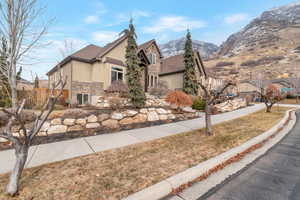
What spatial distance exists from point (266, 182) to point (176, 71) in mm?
19526

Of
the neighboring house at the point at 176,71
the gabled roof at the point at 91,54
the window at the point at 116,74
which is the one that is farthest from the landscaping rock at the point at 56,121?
the neighboring house at the point at 176,71

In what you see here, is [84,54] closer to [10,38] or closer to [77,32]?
[77,32]

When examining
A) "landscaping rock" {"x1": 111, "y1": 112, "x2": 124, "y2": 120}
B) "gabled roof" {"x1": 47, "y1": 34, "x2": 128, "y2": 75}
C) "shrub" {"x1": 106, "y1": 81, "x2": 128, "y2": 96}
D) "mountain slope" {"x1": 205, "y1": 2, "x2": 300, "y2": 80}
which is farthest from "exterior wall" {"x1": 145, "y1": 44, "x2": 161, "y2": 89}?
"mountain slope" {"x1": 205, "y1": 2, "x2": 300, "y2": 80}

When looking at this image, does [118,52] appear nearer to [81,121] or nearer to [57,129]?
[81,121]

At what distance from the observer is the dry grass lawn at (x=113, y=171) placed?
89.7 inches

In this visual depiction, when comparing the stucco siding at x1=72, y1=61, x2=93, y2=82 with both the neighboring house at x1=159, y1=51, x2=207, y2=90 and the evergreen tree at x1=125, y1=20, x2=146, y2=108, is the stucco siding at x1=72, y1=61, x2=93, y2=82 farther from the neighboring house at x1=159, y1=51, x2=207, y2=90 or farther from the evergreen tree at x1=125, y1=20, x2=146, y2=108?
the neighboring house at x1=159, y1=51, x2=207, y2=90

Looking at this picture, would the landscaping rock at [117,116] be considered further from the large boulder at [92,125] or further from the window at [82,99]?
the window at [82,99]

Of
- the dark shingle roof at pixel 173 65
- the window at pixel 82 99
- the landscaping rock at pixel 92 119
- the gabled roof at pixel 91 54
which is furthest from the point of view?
the dark shingle roof at pixel 173 65

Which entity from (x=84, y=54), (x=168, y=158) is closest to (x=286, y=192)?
(x=168, y=158)

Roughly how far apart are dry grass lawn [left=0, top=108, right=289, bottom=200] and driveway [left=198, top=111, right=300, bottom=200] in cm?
80

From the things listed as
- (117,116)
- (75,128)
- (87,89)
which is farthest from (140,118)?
(87,89)

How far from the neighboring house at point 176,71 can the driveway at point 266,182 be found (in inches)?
693

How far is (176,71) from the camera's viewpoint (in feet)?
69.3

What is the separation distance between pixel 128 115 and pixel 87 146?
3064 mm
